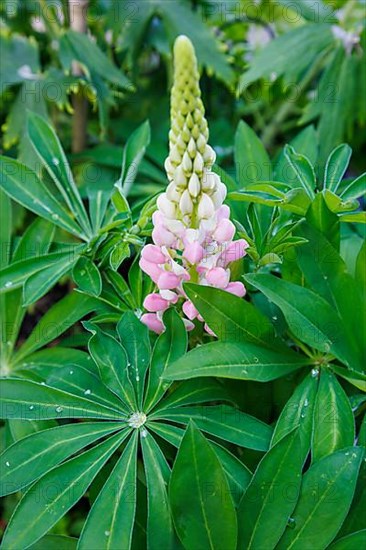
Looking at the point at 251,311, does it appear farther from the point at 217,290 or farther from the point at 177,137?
the point at 177,137

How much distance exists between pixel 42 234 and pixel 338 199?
1.72 feet

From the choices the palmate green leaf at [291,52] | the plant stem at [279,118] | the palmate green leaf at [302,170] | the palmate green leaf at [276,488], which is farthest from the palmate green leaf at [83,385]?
the plant stem at [279,118]

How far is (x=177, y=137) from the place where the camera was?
777 mm

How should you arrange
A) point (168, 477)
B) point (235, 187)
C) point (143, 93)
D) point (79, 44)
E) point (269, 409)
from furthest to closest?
point (143, 93)
point (79, 44)
point (235, 187)
point (269, 409)
point (168, 477)

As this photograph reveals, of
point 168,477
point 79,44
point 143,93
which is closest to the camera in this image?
point 168,477

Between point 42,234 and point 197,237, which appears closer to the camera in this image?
point 197,237

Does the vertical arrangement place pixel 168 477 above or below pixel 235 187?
below

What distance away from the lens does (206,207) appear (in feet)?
2.58

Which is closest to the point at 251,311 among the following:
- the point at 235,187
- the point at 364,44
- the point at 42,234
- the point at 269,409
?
the point at 269,409

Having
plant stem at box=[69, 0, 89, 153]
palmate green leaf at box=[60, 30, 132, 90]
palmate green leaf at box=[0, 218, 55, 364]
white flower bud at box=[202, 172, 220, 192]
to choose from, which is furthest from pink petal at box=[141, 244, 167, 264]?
plant stem at box=[69, 0, 89, 153]

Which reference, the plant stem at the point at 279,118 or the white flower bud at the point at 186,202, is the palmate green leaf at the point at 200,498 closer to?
the white flower bud at the point at 186,202

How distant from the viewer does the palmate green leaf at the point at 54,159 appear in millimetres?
1113

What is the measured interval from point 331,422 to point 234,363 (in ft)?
0.50

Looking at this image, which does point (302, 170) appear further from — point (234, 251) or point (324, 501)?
point (324, 501)
